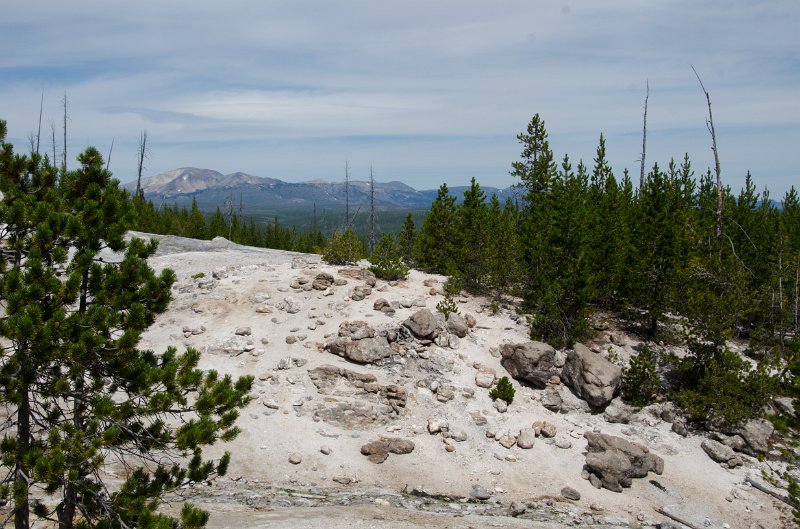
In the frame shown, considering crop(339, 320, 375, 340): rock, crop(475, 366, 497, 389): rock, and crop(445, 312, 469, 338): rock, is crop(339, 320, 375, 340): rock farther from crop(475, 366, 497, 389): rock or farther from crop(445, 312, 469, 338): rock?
crop(475, 366, 497, 389): rock

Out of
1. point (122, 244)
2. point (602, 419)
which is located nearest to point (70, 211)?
point (122, 244)

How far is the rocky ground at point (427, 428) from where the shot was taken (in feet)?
46.0

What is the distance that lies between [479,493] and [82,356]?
1132cm

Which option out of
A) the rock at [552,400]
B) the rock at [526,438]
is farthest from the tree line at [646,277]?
the rock at [526,438]

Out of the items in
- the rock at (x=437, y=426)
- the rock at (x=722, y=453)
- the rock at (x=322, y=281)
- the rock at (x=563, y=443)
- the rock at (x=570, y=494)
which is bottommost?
the rock at (x=570, y=494)

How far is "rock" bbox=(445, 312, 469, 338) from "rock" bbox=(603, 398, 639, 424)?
6.20m

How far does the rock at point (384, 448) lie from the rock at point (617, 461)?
570 centimetres

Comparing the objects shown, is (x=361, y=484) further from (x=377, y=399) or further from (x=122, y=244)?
(x=122, y=244)

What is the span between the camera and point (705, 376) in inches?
733

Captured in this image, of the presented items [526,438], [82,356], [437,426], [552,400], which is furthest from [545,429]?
[82,356]

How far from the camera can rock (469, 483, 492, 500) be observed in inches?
570

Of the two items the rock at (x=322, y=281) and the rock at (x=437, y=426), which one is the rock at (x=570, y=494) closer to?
the rock at (x=437, y=426)

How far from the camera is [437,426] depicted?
17000 mm

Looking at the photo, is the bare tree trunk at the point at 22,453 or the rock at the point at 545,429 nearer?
the bare tree trunk at the point at 22,453
